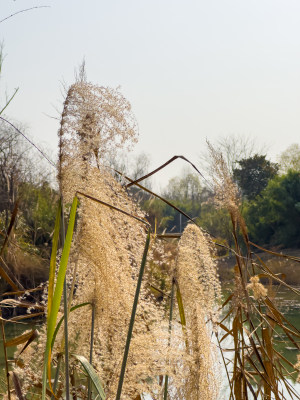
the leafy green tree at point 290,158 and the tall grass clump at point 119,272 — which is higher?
the leafy green tree at point 290,158

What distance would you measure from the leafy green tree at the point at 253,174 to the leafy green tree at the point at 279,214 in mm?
3655

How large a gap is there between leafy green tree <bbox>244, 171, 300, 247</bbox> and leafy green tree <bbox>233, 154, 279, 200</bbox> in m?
3.65

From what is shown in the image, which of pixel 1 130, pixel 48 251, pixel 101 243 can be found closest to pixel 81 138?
pixel 101 243

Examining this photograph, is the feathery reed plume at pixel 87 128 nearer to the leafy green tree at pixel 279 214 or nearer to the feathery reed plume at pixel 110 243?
the feathery reed plume at pixel 110 243

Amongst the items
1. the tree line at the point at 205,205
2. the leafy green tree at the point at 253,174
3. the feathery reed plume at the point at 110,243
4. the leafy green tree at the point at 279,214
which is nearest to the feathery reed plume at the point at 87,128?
the feathery reed plume at the point at 110,243

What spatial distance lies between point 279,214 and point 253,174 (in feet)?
18.1

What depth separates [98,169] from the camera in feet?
3.63

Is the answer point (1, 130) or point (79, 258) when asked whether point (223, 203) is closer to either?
point (79, 258)

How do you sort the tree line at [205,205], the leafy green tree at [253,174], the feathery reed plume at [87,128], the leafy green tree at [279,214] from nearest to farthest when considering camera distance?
the feathery reed plume at [87,128] → the tree line at [205,205] → the leafy green tree at [279,214] → the leafy green tree at [253,174]

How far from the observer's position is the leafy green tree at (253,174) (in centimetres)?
2592

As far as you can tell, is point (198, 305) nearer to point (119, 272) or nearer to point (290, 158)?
point (119, 272)

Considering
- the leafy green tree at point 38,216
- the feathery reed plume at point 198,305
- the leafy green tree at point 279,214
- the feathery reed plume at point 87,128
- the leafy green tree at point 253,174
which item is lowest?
the feathery reed plume at point 198,305

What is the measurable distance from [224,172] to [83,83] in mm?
331

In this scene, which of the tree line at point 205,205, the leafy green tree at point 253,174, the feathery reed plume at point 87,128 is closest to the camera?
the feathery reed plume at point 87,128
